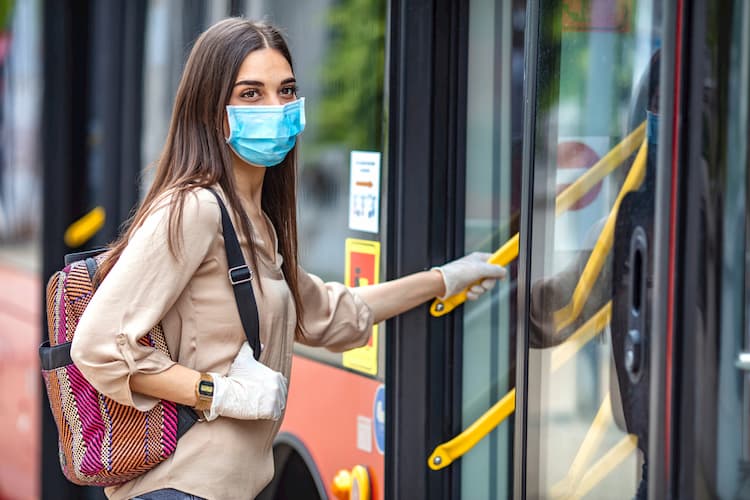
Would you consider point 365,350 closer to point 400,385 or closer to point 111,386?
point 400,385

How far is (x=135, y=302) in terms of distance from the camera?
80.9 inches

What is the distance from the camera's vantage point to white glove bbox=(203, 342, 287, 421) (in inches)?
83.8

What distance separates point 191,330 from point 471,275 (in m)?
0.77

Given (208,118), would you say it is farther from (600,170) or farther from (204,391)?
(600,170)

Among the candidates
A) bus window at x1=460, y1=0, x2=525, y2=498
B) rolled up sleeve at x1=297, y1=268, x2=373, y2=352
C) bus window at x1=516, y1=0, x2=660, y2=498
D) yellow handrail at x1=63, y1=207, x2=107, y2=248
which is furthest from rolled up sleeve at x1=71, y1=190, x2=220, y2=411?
yellow handrail at x1=63, y1=207, x2=107, y2=248

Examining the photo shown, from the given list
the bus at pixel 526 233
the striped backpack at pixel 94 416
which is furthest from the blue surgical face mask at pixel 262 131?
the bus at pixel 526 233

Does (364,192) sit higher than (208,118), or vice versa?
(208,118)

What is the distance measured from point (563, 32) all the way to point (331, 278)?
1069 mm

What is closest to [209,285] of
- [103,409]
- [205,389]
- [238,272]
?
[238,272]

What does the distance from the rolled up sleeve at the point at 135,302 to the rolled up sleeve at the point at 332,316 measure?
48 centimetres

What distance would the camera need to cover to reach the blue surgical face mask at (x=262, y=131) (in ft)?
7.31

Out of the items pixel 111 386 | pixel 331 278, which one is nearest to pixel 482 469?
pixel 331 278

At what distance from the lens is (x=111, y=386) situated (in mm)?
2078

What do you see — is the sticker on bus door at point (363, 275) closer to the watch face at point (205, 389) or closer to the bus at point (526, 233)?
the bus at point (526, 233)
